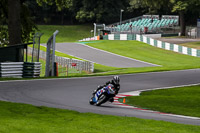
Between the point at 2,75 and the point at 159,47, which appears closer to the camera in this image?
the point at 2,75

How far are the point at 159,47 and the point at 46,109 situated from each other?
47156 millimetres

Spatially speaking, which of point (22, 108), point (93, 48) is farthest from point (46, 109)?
point (93, 48)

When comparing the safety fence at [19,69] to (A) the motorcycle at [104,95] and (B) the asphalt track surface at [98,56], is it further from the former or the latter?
(B) the asphalt track surface at [98,56]

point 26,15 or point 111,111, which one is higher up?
point 26,15

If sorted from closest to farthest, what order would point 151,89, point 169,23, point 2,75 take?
point 151,89 → point 2,75 → point 169,23

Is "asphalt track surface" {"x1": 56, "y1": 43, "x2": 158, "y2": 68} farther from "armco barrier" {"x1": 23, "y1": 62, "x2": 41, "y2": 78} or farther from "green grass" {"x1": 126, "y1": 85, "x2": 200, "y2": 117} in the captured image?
"green grass" {"x1": 126, "y1": 85, "x2": 200, "y2": 117}

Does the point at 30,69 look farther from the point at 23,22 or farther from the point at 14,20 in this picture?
the point at 23,22

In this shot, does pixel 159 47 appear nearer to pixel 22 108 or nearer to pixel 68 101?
pixel 68 101

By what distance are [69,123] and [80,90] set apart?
9778 millimetres

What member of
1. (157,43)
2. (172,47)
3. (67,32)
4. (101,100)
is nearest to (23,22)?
(101,100)

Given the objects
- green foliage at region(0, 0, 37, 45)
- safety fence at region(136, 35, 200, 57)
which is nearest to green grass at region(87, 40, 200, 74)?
safety fence at region(136, 35, 200, 57)

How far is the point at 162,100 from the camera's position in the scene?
1758cm

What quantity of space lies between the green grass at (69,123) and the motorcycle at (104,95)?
2.75m

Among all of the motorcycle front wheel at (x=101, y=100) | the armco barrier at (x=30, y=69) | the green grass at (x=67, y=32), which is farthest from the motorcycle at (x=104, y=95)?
the green grass at (x=67, y=32)
